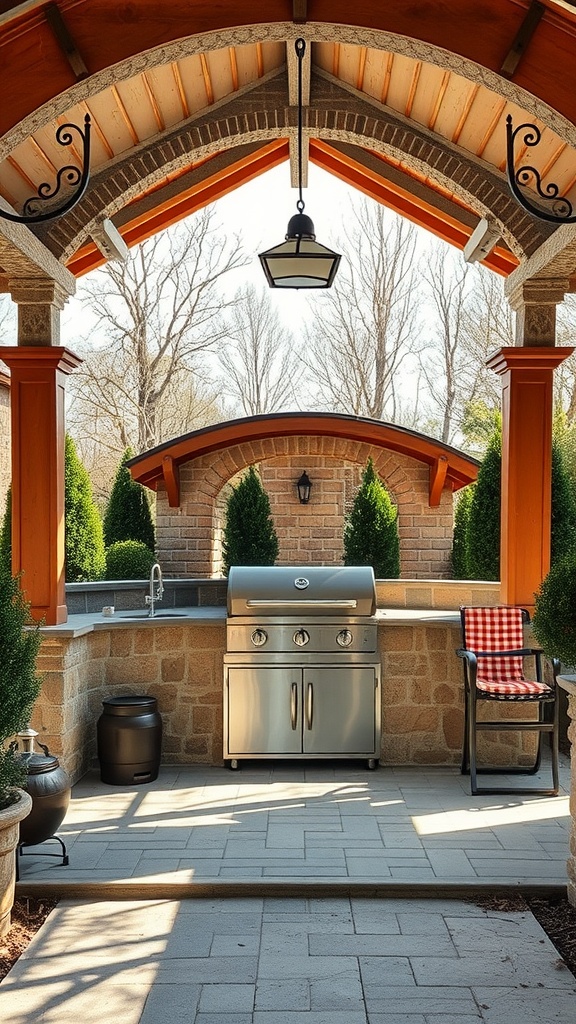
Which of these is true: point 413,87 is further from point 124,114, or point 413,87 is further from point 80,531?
point 80,531

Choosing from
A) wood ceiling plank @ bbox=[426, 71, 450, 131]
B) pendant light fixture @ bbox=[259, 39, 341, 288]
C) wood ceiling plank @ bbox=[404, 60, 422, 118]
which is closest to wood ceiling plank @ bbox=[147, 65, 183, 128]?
pendant light fixture @ bbox=[259, 39, 341, 288]

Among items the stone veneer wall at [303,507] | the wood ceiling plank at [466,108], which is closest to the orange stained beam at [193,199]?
the wood ceiling plank at [466,108]

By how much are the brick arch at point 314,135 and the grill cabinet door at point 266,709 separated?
9.51 feet

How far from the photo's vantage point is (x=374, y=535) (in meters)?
9.37

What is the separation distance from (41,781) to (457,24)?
3709mm

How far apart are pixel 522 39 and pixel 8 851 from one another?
3784 millimetres

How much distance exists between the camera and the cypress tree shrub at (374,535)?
30.6ft

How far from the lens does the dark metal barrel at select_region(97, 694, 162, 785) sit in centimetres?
580

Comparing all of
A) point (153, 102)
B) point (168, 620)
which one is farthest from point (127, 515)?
point (153, 102)

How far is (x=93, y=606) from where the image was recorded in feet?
23.5

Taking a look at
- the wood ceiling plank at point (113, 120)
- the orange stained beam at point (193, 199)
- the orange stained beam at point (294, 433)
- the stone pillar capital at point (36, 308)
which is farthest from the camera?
the orange stained beam at point (294, 433)

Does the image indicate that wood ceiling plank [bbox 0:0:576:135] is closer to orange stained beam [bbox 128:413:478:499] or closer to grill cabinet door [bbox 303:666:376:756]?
grill cabinet door [bbox 303:666:376:756]

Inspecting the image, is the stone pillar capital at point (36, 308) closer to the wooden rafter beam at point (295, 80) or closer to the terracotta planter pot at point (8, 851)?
the wooden rafter beam at point (295, 80)

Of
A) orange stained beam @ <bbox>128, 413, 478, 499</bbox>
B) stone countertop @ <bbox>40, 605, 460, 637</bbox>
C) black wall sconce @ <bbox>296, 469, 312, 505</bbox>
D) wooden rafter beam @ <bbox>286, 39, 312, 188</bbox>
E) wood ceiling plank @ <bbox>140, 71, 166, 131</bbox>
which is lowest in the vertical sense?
stone countertop @ <bbox>40, 605, 460, 637</bbox>
